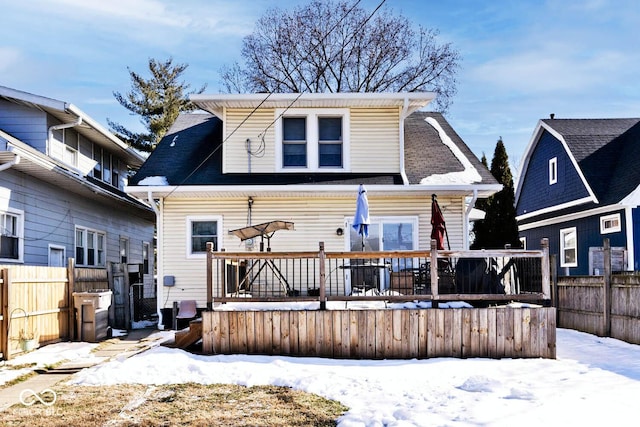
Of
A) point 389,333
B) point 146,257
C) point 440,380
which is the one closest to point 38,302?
point 389,333

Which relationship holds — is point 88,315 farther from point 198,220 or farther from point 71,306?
point 198,220

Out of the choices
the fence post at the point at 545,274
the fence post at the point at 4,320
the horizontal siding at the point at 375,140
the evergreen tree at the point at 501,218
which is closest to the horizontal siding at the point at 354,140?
the horizontal siding at the point at 375,140

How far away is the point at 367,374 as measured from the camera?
782 centimetres

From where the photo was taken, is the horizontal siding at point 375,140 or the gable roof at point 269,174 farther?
the horizontal siding at point 375,140

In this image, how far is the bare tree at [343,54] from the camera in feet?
88.9

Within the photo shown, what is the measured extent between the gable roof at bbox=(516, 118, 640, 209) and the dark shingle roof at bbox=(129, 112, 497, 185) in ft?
16.9

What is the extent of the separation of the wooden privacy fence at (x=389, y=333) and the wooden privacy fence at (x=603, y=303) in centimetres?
175

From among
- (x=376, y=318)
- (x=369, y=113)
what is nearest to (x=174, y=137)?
(x=369, y=113)

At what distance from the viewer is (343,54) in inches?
1062

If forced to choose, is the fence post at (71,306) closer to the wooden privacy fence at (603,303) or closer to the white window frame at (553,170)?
the wooden privacy fence at (603,303)

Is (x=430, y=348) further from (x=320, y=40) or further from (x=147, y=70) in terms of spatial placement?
(x=147, y=70)

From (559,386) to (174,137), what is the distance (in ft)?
37.3

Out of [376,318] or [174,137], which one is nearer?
[376,318]

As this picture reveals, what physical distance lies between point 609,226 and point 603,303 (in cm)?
744
